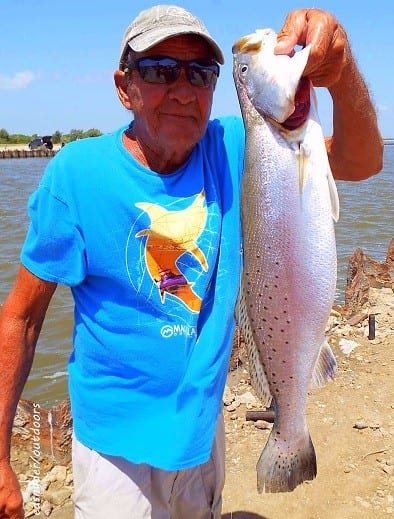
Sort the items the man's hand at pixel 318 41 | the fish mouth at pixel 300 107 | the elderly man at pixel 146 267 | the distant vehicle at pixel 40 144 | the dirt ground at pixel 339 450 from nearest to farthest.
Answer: the man's hand at pixel 318 41
the fish mouth at pixel 300 107
the elderly man at pixel 146 267
the dirt ground at pixel 339 450
the distant vehicle at pixel 40 144

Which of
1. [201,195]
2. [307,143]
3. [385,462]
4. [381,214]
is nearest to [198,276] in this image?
[201,195]

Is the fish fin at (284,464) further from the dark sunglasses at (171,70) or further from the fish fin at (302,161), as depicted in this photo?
the dark sunglasses at (171,70)

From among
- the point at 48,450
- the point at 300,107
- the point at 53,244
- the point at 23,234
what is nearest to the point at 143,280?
the point at 53,244

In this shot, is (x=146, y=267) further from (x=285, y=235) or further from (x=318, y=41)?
(x=318, y=41)

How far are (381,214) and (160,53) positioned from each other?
1734 centimetres

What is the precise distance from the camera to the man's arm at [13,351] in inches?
102

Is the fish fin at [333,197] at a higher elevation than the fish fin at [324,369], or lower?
higher

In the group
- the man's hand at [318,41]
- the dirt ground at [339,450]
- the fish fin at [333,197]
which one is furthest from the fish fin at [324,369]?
the dirt ground at [339,450]

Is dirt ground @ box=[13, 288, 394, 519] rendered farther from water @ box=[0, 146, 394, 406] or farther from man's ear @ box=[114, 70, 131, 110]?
man's ear @ box=[114, 70, 131, 110]

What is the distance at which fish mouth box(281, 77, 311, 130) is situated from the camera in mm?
2148

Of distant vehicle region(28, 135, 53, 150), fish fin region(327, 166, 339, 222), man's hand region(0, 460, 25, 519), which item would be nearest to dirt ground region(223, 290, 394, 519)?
man's hand region(0, 460, 25, 519)

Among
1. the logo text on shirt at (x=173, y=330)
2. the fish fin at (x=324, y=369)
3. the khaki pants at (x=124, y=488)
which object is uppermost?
the logo text on shirt at (x=173, y=330)

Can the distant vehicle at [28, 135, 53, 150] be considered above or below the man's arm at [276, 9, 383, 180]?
below

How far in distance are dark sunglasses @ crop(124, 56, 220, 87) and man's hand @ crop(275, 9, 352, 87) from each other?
1.19 feet
